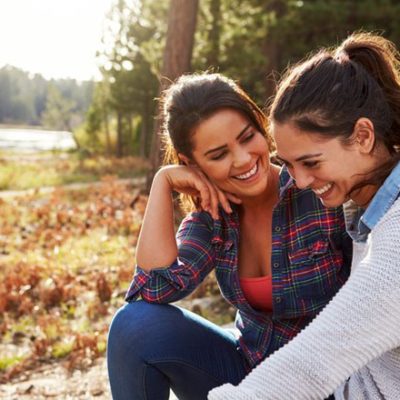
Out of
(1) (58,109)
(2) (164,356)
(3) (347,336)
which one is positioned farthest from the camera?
(1) (58,109)

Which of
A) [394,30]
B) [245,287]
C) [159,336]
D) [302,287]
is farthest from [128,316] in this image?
[394,30]

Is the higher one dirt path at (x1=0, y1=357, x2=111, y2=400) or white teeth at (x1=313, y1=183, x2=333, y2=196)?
white teeth at (x1=313, y1=183, x2=333, y2=196)

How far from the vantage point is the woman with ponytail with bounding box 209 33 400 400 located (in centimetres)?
139

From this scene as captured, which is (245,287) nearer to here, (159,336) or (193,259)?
(193,259)

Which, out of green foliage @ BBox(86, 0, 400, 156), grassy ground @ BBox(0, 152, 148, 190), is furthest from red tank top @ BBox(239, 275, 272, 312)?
grassy ground @ BBox(0, 152, 148, 190)

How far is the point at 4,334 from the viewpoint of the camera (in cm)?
463

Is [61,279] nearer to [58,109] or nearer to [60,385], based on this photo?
[60,385]

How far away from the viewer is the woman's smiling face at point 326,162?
5.57 feet

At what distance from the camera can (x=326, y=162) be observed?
1722 millimetres

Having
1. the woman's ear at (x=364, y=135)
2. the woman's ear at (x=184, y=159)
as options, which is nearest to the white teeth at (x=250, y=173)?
the woman's ear at (x=184, y=159)

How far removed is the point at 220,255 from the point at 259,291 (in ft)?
0.72

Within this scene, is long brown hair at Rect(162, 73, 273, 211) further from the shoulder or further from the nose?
the shoulder

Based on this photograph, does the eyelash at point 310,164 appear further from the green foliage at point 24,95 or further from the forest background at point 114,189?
the green foliage at point 24,95

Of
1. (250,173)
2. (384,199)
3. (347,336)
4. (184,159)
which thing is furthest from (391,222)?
(184,159)
